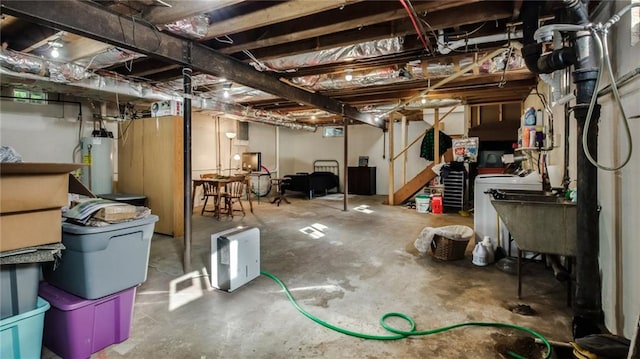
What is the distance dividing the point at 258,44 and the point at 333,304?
233 cm

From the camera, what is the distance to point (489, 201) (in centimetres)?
355

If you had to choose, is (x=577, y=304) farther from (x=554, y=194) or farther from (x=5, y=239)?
(x=5, y=239)

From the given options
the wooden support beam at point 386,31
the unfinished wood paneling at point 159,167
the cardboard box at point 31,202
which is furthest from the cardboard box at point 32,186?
the unfinished wood paneling at point 159,167

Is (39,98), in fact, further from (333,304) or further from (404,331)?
(404,331)

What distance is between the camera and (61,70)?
329 centimetres

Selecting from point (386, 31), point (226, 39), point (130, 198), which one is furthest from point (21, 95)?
point (386, 31)

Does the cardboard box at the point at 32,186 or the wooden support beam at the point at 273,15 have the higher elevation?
the wooden support beam at the point at 273,15

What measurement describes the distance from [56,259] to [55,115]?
436cm

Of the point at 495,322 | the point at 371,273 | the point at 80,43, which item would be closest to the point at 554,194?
the point at 495,322

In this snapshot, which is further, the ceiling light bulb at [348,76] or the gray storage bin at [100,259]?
the ceiling light bulb at [348,76]

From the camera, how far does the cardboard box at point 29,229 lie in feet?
4.51

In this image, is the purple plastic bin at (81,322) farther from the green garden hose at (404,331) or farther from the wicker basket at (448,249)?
the wicker basket at (448,249)

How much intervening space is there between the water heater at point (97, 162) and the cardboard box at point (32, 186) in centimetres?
389

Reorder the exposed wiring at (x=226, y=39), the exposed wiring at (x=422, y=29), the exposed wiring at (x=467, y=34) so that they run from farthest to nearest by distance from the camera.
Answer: the exposed wiring at (x=226, y=39) < the exposed wiring at (x=467, y=34) < the exposed wiring at (x=422, y=29)
